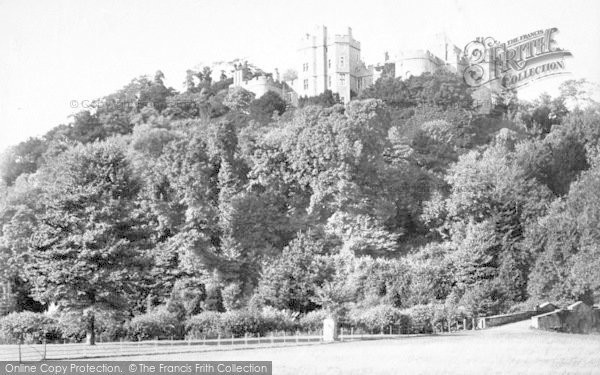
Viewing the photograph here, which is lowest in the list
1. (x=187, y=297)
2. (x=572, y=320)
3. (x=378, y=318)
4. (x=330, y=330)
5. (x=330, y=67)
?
(x=330, y=330)

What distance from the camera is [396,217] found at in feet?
185

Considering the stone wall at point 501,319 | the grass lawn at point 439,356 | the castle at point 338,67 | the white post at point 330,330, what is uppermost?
the castle at point 338,67

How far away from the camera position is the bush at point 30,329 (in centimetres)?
3666

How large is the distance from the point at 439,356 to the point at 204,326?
Answer: 14.3 meters

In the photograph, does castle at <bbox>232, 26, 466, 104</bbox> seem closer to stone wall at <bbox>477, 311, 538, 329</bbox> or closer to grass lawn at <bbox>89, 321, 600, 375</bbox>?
stone wall at <bbox>477, 311, 538, 329</bbox>

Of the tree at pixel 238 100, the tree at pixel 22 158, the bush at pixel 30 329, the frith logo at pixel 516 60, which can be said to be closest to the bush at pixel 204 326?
the bush at pixel 30 329

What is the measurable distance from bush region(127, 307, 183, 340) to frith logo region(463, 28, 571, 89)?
96.0ft

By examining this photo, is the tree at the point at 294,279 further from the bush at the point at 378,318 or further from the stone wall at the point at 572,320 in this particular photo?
the stone wall at the point at 572,320

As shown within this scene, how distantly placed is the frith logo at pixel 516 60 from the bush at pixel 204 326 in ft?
92.1

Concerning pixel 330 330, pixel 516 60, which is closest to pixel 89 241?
pixel 330 330

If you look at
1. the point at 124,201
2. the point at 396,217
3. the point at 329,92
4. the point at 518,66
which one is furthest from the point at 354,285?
the point at 329,92

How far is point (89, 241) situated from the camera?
36.1 metres

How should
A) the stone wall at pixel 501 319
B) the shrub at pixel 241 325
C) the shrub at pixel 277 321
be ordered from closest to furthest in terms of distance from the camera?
the stone wall at pixel 501 319 → the shrub at pixel 241 325 → the shrub at pixel 277 321

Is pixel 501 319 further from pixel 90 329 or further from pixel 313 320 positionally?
pixel 90 329
